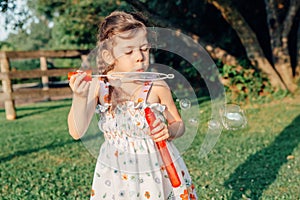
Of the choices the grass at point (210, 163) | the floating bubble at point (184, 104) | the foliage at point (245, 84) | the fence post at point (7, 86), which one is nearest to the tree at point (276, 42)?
the foliage at point (245, 84)

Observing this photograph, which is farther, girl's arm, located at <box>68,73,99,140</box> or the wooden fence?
the wooden fence

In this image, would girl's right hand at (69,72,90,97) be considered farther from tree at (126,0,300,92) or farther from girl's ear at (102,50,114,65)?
tree at (126,0,300,92)

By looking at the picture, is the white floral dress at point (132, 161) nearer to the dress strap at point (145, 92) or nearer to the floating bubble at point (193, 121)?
the dress strap at point (145, 92)

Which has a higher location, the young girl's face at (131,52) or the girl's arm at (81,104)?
the young girl's face at (131,52)

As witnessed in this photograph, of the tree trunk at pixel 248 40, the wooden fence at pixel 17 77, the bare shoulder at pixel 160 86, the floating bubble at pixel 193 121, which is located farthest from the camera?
the wooden fence at pixel 17 77

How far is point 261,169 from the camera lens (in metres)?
4.36

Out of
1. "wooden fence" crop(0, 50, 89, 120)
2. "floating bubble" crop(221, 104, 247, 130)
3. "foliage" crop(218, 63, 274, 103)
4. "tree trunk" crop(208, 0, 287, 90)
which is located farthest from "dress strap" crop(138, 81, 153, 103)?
"wooden fence" crop(0, 50, 89, 120)

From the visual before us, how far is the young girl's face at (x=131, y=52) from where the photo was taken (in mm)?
1927

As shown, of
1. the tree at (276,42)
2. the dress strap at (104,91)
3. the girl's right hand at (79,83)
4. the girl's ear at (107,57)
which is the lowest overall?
the tree at (276,42)

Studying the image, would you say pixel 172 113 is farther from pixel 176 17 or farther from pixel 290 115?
pixel 176 17

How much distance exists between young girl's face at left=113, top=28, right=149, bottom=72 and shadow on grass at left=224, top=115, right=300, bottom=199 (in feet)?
6.57

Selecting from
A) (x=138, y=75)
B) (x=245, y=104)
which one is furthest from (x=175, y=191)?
(x=245, y=104)

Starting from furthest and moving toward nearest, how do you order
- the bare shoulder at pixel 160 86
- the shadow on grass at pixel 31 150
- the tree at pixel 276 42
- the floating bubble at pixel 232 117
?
1. the tree at pixel 276 42
2. the shadow on grass at pixel 31 150
3. the floating bubble at pixel 232 117
4. the bare shoulder at pixel 160 86

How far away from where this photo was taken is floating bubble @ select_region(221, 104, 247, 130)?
264 centimetres
